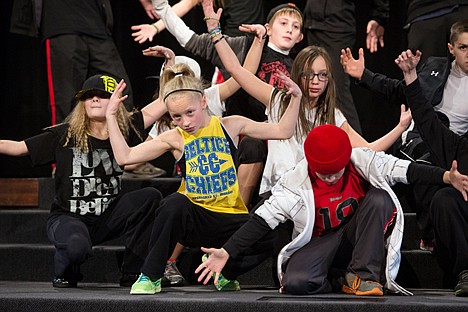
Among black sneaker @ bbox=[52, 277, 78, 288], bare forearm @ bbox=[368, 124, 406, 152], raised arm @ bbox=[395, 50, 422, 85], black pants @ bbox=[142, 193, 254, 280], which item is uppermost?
raised arm @ bbox=[395, 50, 422, 85]

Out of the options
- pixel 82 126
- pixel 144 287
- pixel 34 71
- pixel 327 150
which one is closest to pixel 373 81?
pixel 327 150

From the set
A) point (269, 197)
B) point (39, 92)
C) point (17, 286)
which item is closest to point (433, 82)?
point (269, 197)

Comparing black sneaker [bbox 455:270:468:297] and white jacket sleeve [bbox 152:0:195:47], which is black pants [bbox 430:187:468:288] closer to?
black sneaker [bbox 455:270:468:297]

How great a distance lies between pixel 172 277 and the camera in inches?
157

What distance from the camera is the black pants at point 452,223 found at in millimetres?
3596

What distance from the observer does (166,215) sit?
3650 mm

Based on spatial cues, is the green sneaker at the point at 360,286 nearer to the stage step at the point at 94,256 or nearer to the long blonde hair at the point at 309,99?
the stage step at the point at 94,256

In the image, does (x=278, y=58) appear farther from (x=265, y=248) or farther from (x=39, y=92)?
(x=39, y=92)

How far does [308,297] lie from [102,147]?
1335mm

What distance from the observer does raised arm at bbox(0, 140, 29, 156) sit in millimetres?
4023

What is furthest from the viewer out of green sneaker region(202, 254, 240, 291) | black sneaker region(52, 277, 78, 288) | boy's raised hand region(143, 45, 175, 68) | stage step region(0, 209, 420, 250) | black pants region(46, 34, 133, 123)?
black pants region(46, 34, 133, 123)

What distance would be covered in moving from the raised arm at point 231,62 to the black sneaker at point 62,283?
126cm

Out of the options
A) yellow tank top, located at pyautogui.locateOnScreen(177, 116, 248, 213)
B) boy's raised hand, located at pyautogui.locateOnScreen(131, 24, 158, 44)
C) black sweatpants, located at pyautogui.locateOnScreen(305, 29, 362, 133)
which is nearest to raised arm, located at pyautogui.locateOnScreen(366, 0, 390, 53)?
black sweatpants, located at pyautogui.locateOnScreen(305, 29, 362, 133)

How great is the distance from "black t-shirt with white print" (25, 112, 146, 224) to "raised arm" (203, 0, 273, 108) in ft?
2.32
